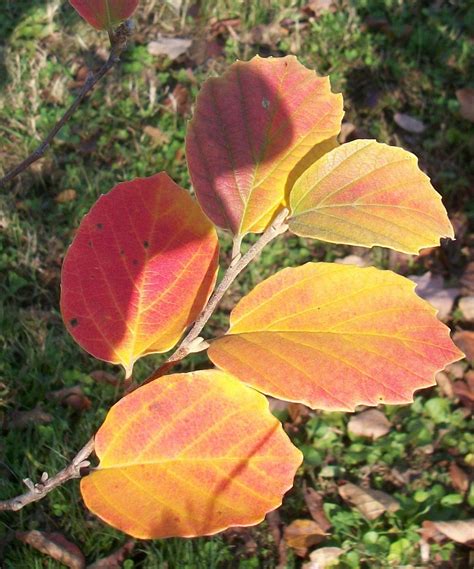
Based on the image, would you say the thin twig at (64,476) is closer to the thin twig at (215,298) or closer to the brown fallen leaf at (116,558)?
the thin twig at (215,298)

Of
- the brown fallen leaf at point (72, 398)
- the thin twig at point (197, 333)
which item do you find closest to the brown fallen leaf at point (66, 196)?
the brown fallen leaf at point (72, 398)

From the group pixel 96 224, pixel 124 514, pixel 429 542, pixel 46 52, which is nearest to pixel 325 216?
pixel 96 224

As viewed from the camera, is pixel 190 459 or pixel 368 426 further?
pixel 368 426

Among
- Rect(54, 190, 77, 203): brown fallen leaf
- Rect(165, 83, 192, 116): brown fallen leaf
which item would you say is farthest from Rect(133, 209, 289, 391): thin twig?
Rect(165, 83, 192, 116): brown fallen leaf

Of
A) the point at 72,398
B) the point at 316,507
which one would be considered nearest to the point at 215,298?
the point at 316,507

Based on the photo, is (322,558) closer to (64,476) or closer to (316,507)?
(316,507)

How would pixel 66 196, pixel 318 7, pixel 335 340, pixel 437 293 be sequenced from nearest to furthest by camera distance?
pixel 335 340 → pixel 437 293 → pixel 66 196 → pixel 318 7
